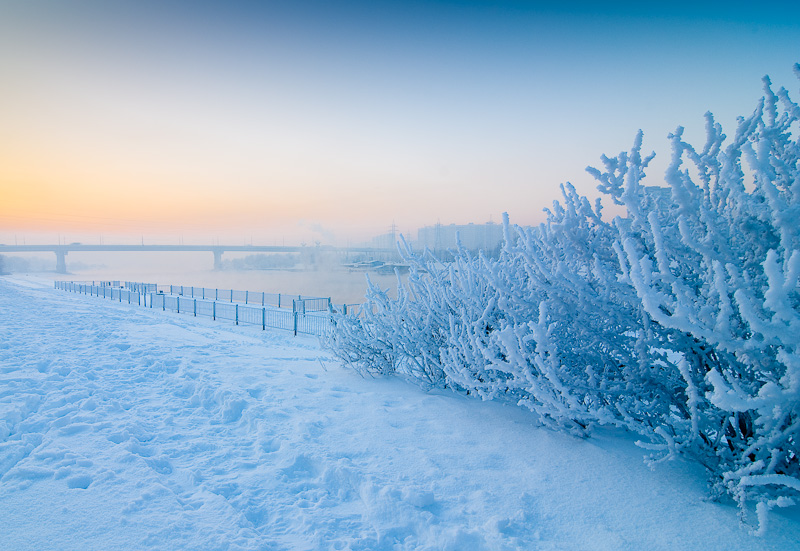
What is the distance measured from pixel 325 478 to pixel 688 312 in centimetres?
310

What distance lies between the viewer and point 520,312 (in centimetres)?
475

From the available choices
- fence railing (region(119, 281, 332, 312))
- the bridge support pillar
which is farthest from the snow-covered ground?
the bridge support pillar

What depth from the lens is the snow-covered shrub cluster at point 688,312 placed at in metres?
2.61

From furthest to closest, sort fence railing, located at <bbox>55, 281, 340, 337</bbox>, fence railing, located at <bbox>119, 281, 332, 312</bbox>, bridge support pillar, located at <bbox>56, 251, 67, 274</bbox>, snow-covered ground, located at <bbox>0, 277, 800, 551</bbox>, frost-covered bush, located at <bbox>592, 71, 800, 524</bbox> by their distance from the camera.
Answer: bridge support pillar, located at <bbox>56, 251, 67, 274</bbox>, fence railing, located at <bbox>119, 281, 332, 312</bbox>, fence railing, located at <bbox>55, 281, 340, 337</bbox>, snow-covered ground, located at <bbox>0, 277, 800, 551</bbox>, frost-covered bush, located at <bbox>592, 71, 800, 524</bbox>

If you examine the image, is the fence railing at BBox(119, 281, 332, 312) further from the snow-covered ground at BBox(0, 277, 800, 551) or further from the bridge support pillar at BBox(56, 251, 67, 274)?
the bridge support pillar at BBox(56, 251, 67, 274)

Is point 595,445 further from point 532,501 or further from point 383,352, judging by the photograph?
point 383,352

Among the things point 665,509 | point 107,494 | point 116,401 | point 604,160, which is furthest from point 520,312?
point 116,401

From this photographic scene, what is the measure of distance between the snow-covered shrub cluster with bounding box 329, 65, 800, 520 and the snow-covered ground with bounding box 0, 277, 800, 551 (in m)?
0.43

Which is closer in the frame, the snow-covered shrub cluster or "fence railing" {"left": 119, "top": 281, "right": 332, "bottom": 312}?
the snow-covered shrub cluster

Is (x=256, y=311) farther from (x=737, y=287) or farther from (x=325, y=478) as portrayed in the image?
(x=737, y=287)

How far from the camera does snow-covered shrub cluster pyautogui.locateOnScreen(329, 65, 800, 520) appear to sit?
8.55 feet

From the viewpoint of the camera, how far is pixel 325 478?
12.5ft

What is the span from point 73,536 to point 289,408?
2.79 m

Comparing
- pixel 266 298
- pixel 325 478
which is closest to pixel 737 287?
pixel 325 478
